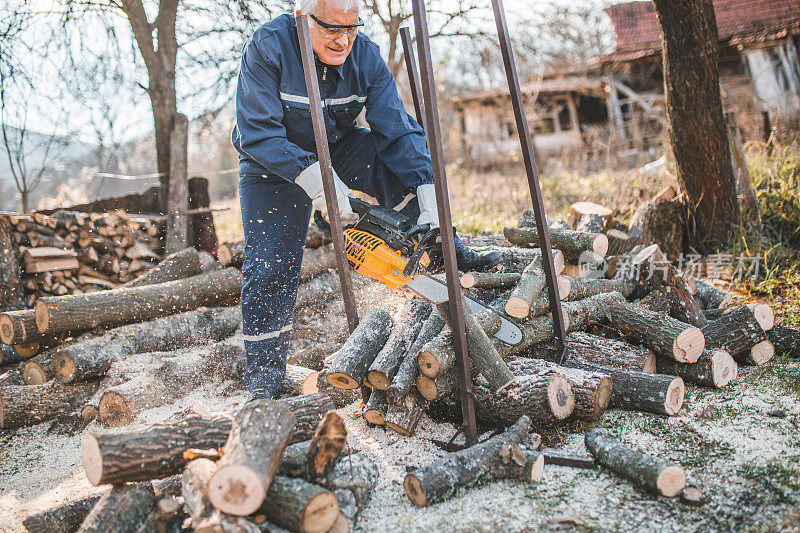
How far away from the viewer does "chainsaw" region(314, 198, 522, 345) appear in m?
2.56

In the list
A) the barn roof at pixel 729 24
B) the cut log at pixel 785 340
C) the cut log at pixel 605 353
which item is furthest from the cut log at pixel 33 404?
the barn roof at pixel 729 24

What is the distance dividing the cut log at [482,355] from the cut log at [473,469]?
230mm

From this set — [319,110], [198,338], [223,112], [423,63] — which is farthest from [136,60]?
[423,63]

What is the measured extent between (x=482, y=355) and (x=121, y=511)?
A: 1.45 m

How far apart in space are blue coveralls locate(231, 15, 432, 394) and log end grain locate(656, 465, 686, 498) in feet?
5.83

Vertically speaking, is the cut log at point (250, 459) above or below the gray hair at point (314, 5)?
below

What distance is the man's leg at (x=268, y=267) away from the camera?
3.03 metres

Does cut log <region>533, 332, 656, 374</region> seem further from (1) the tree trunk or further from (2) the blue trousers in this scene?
(1) the tree trunk

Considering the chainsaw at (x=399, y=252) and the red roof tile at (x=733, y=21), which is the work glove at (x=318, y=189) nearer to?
the chainsaw at (x=399, y=252)

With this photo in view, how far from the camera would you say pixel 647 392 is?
262 centimetres

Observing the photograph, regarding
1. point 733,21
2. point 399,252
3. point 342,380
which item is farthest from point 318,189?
point 733,21

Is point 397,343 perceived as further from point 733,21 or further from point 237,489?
point 733,21

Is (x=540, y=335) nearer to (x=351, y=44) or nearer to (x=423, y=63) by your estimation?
(x=423, y=63)

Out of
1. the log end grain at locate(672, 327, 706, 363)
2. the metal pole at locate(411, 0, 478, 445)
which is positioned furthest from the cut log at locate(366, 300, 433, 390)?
the log end grain at locate(672, 327, 706, 363)
